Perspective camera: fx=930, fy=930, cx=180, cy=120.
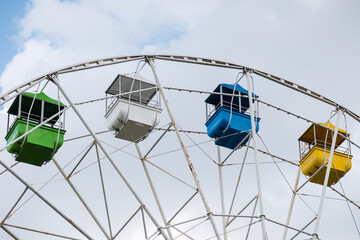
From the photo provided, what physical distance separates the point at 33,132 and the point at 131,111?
12.6 feet

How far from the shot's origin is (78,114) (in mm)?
32625

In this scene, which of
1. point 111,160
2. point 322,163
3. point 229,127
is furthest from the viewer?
point 322,163

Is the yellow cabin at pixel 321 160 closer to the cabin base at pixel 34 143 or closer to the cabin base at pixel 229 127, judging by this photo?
the cabin base at pixel 229 127

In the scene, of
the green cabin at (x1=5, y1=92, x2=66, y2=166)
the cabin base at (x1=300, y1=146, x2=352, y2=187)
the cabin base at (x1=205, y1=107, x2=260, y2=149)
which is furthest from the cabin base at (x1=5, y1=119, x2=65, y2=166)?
the cabin base at (x1=300, y1=146, x2=352, y2=187)

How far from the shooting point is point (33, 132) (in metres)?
33.5

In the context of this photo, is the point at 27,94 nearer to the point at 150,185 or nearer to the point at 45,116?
the point at 45,116

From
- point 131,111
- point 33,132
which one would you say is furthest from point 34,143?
point 131,111

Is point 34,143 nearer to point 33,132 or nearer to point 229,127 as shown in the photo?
point 33,132

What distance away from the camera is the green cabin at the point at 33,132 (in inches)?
1316

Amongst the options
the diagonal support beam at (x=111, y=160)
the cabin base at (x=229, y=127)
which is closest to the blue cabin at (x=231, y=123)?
the cabin base at (x=229, y=127)

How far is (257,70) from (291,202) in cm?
582

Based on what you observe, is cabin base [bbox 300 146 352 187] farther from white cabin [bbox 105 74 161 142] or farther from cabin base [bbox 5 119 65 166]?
cabin base [bbox 5 119 65 166]

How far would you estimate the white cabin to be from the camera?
34938 millimetres

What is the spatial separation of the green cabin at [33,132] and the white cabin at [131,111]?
2.01 meters
